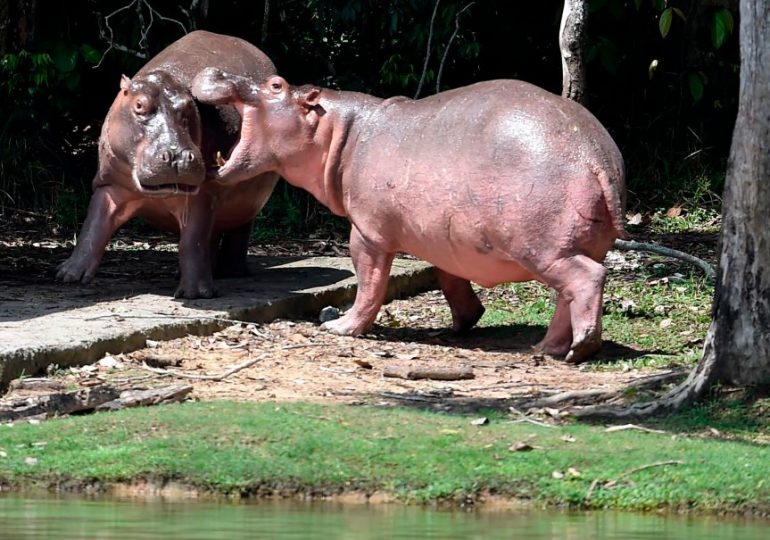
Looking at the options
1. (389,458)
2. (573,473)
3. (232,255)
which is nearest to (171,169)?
(232,255)

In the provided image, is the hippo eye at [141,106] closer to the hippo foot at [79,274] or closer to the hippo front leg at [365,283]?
the hippo foot at [79,274]

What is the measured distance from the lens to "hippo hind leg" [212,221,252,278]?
1107 cm

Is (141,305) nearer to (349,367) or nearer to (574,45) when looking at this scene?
(349,367)

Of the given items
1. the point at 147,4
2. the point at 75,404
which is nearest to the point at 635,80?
the point at 147,4

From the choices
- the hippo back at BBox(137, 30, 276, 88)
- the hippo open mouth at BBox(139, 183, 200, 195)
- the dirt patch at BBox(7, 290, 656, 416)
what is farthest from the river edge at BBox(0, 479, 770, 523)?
the hippo back at BBox(137, 30, 276, 88)

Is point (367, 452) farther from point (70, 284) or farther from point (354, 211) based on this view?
point (70, 284)

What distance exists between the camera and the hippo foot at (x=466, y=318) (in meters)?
9.89

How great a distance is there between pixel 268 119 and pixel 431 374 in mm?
2334

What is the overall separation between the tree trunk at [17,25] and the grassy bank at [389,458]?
8.15 m

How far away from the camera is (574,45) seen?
10.3 meters

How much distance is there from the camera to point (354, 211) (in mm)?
Result: 9430

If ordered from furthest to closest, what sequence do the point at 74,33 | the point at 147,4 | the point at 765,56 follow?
the point at 74,33, the point at 147,4, the point at 765,56

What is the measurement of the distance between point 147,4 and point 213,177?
420cm

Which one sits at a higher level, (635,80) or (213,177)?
(635,80)
